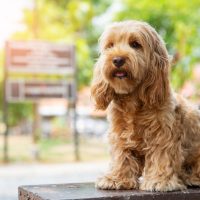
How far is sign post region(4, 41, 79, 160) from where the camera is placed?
17.8 meters

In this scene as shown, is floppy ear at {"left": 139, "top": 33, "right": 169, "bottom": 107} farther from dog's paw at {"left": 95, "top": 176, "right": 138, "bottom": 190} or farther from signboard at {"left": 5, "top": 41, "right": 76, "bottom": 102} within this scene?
signboard at {"left": 5, "top": 41, "right": 76, "bottom": 102}

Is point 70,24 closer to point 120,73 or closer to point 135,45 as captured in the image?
point 135,45

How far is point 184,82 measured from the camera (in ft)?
63.9

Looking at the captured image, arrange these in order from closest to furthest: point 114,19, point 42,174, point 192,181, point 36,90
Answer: point 192,181 < point 42,174 < point 36,90 < point 114,19

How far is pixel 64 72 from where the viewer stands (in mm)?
18547

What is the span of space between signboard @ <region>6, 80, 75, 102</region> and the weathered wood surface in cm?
1313

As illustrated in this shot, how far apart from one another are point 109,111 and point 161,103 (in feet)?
1.37

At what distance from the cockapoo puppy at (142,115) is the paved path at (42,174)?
19.0 ft

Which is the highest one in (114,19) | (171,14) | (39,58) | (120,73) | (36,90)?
(171,14)

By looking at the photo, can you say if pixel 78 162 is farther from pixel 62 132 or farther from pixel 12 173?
pixel 62 132

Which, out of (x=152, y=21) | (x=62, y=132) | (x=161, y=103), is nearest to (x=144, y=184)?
(x=161, y=103)

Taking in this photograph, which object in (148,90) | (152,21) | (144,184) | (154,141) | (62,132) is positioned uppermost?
(152,21)

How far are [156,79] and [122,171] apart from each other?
0.70 metres

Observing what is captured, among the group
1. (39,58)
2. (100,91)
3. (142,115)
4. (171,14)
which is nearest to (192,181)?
(142,115)
